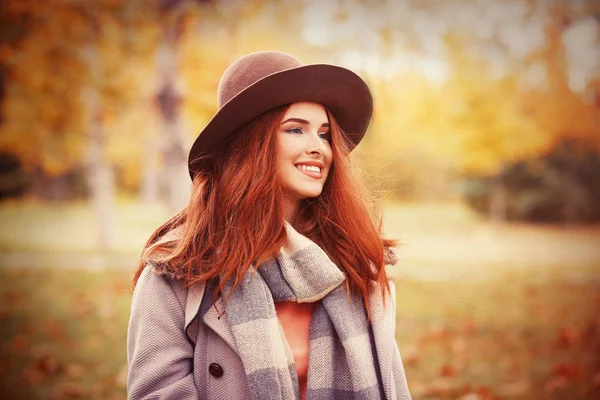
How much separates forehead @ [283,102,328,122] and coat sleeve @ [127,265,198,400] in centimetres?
77

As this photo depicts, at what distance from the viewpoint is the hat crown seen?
1.90m

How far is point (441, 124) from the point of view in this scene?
22.7ft

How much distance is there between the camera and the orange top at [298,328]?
6.29 ft

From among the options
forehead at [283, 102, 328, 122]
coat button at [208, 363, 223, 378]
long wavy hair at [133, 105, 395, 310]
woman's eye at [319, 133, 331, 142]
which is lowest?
coat button at [208, 363, 223, 378]

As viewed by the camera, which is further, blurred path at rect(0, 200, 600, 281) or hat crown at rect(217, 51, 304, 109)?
blurred path at rect(0, 200, 600, 281)

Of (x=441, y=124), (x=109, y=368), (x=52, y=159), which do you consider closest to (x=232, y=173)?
(x=109, y=368)

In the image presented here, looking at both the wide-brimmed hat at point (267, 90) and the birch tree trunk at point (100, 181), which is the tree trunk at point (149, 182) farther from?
the wide-brimmed hat at point (267, 90)

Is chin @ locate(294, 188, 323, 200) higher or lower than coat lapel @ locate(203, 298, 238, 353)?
higher

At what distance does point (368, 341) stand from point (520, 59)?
20.6 feet

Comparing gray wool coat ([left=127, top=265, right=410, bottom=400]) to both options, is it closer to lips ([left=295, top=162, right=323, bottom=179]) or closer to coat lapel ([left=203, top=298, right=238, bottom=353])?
coat lapel ([left=203, top=298, right=238, bottom=353])

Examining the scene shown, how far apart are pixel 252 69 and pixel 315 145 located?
37 cm

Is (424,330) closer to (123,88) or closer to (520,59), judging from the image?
(520,59)

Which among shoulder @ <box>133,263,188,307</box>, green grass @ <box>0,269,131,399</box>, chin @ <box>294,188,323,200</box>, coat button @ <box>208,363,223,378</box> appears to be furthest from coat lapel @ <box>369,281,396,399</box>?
green grass @ <box>0,269,131,399</box>

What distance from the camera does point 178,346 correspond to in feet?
5.70
